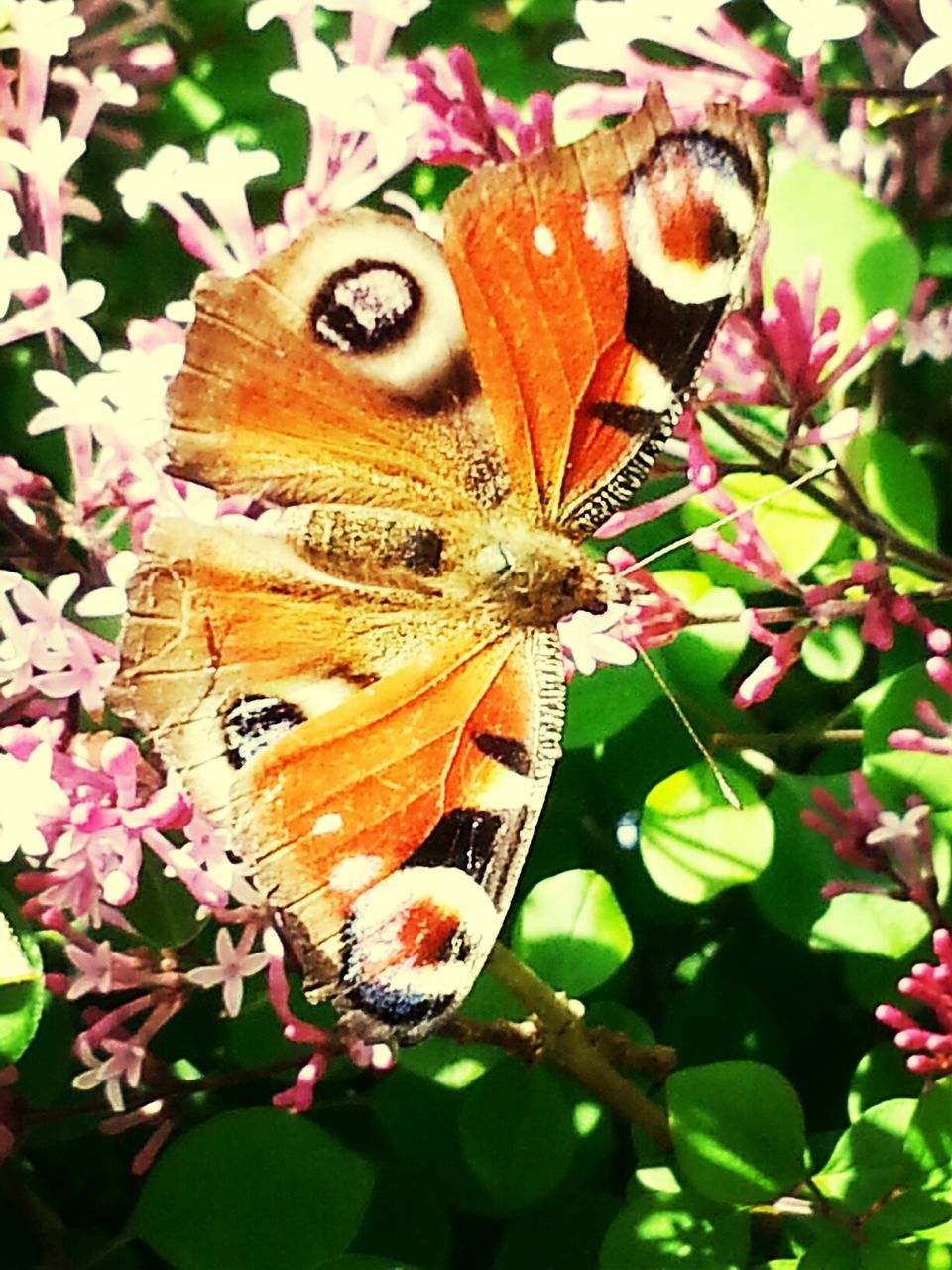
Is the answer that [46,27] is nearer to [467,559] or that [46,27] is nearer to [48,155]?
[48,155]

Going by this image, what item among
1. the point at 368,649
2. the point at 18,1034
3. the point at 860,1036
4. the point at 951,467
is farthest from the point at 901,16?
the point at 18,1034

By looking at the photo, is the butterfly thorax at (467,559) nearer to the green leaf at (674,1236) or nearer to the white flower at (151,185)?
the white flower at (151,185)

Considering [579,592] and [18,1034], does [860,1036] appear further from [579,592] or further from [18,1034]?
[18,1034]

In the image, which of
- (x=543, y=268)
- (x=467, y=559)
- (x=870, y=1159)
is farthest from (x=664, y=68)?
(x=870, y=1159)

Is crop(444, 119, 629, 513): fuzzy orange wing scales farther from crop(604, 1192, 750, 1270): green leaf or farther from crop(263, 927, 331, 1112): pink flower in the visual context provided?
crop(604, 1192, 750, 1270): green leaf

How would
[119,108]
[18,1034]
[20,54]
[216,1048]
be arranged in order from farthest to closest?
[119,108] < [216,1048] < [20,54] < [18,1034]

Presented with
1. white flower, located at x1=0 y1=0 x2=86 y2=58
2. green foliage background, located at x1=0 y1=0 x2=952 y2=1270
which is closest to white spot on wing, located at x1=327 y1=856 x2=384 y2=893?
green foliage background, located at x1=0 y1=0 x2=952 y2=1270

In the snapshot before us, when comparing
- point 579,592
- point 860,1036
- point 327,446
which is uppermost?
point 327,446

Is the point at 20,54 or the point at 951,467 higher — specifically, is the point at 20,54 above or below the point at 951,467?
above
